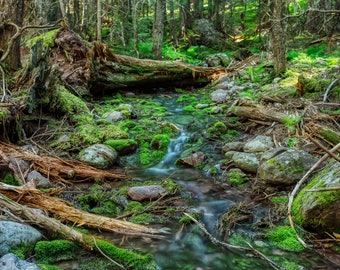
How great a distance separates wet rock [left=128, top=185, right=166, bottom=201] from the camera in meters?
5.20

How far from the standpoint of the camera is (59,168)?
573 cm

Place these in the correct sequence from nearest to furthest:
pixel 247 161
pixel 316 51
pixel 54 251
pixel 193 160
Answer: pixel 54 251, pixel 247 161, pixel 193 160, pixel 316 51

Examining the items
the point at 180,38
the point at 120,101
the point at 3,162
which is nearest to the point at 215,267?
the point at 3,162

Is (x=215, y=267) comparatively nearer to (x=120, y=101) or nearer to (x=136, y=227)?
(x=136, y=227)

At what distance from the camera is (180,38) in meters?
22.9

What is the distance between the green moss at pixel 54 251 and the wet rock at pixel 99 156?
9.02 ft

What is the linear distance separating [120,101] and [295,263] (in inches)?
Result: 336

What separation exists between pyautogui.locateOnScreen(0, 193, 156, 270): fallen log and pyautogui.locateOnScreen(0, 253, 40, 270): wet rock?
687 millimetres

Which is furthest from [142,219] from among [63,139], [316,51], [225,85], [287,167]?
[316,51]

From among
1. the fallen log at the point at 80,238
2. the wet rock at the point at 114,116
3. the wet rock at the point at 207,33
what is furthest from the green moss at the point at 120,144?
the wet rock at the point at 207,33

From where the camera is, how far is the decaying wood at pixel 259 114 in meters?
7.31

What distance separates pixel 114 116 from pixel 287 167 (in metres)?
5.28

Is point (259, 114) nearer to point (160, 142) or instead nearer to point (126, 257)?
point (160, 142)

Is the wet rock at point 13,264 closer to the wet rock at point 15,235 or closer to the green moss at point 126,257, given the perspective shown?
the wet rock at point 15,235
